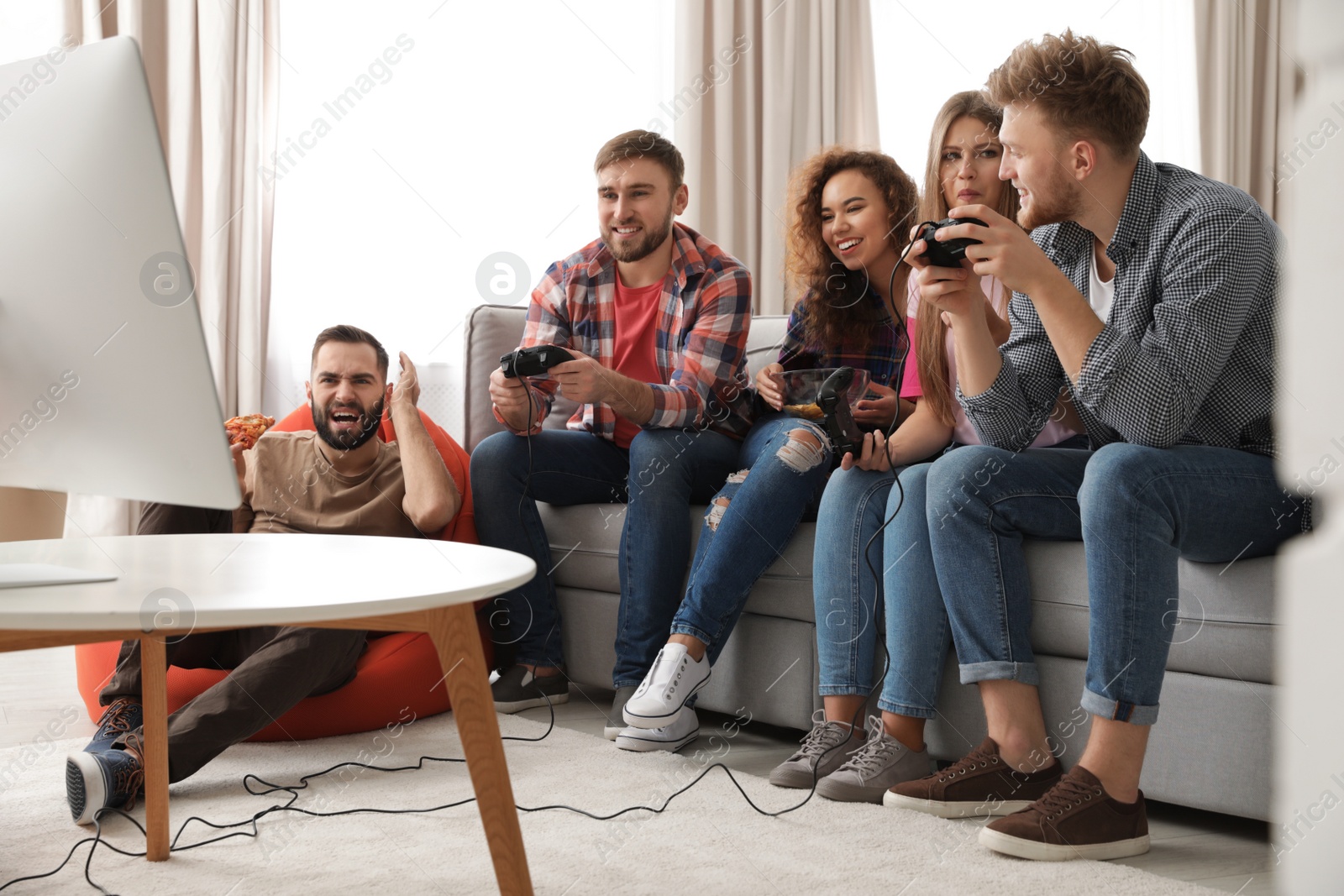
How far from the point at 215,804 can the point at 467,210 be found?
7.01ft

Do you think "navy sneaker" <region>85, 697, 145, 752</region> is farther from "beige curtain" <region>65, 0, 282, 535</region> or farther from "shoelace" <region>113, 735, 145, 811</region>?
"beige curtain" <region>65, 0, 282, 535</region>

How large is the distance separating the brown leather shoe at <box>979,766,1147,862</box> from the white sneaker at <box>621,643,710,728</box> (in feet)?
1.90

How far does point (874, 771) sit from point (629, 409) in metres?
0.79

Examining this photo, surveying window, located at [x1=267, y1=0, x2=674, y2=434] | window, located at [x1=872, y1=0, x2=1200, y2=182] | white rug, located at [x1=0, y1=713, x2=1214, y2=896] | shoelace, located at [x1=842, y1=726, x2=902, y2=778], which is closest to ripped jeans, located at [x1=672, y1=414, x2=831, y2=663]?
white rug, located at [x1=0, y1=713, x2=1214, y2=896]

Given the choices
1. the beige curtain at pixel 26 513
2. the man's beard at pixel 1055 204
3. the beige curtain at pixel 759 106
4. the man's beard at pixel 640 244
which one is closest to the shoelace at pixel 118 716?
the beige curtain at pixel 26 513

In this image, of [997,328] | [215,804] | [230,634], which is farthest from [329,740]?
[997,328]

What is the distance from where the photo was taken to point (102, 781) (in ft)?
4.40

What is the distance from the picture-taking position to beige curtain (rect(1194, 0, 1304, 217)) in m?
4.32

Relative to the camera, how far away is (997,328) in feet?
5.27

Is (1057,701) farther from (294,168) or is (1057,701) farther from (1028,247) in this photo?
(294,168)

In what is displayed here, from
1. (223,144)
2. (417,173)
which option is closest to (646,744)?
(417,173)

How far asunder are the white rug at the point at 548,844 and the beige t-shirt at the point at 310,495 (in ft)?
1.40

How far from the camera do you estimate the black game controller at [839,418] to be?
5.24 feet

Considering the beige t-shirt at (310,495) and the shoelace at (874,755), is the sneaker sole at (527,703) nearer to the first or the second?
the beige t-shirt at (310,495)
